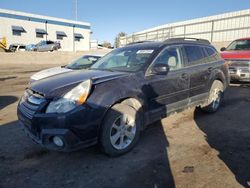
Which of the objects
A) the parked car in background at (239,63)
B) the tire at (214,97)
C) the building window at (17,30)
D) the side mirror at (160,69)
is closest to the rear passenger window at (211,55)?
the tire at (214,97)

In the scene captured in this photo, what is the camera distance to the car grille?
321cm

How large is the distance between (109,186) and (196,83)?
3059mm

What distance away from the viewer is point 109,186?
2.85 m

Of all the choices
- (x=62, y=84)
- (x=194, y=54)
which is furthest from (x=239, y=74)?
(x=62, y=84)

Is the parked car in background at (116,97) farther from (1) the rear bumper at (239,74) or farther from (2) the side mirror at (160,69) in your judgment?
(1) the rear bumper at (239,74)

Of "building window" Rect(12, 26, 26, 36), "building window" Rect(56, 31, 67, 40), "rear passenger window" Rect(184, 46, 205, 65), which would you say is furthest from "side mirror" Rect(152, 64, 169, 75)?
"building window" Rect(56, 31, 67, 40)

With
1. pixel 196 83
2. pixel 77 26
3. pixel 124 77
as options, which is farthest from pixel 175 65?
pixel 77 26

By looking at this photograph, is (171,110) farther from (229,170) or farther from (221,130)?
(229,170)

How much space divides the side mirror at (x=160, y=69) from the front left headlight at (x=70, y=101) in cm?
130

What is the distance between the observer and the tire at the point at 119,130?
3.33 m

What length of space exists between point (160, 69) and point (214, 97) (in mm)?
2469

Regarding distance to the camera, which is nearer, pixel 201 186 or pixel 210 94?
pixel 201 186

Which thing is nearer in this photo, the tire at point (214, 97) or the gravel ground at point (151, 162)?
the gravel ground at point (151, 162)

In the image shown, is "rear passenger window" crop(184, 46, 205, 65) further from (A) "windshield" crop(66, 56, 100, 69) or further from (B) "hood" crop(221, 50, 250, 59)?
(B) "hood" crop(221, 50, 250, 59)
